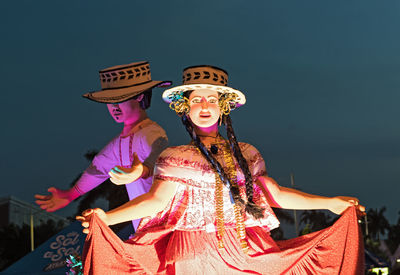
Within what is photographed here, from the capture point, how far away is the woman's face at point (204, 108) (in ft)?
14.9

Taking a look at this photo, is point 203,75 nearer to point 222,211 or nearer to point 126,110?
point 222,211

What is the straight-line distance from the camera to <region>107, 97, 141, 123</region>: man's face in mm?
5605

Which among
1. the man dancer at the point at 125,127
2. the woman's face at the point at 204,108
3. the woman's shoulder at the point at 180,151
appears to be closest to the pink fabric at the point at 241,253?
the woman's shoulder at the point at 180,151

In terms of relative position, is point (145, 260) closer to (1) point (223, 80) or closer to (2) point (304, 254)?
(2) point (304, 254)

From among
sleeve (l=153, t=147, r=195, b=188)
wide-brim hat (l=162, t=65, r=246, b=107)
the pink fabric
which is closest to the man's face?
wide-brim hat (l=162, t=65, r=246, b=107)

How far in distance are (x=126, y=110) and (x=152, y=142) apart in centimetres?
48

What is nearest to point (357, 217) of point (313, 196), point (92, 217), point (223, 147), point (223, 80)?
point (313, 196)

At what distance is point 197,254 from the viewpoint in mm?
4234

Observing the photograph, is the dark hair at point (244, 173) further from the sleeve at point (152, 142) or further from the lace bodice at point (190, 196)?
the sleeve at point (152, 142)

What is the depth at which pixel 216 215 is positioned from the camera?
14.3 feet

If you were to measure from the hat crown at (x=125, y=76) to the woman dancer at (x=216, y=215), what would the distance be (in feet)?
3.76

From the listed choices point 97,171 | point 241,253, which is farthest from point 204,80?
point 97,171

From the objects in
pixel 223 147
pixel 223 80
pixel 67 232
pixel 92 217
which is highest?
pixel 223 80

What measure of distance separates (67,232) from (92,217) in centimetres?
404
